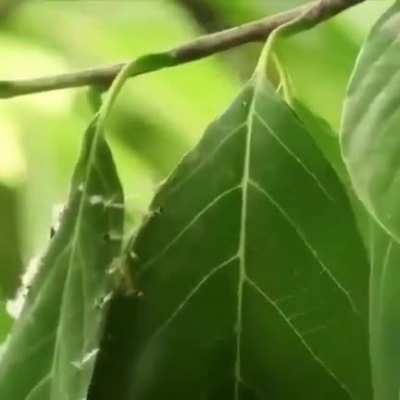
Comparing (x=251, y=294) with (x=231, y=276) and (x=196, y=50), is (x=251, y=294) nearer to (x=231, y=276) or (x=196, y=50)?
(x=231, y=276)

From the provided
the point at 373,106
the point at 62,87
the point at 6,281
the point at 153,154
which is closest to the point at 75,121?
the point at 153,154

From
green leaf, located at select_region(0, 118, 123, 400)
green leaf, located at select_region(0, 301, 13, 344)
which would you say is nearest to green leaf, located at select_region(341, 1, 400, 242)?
green leaf, located at select_region(0, 118, 123, 400)

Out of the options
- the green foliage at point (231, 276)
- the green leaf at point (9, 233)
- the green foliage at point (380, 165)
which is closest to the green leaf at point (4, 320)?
the green foliage at point (231, 276)

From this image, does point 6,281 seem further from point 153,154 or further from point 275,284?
point 275,284

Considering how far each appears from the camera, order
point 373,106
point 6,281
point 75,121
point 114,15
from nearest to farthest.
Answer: point 373,106 → point 6,281 → point 75,121 → point 114,15

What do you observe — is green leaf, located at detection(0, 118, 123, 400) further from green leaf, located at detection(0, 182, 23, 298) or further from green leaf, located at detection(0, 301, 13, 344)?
green leaf, located at detection(0, 182, 23, 298)

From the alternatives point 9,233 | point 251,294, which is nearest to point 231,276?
point 251,294
